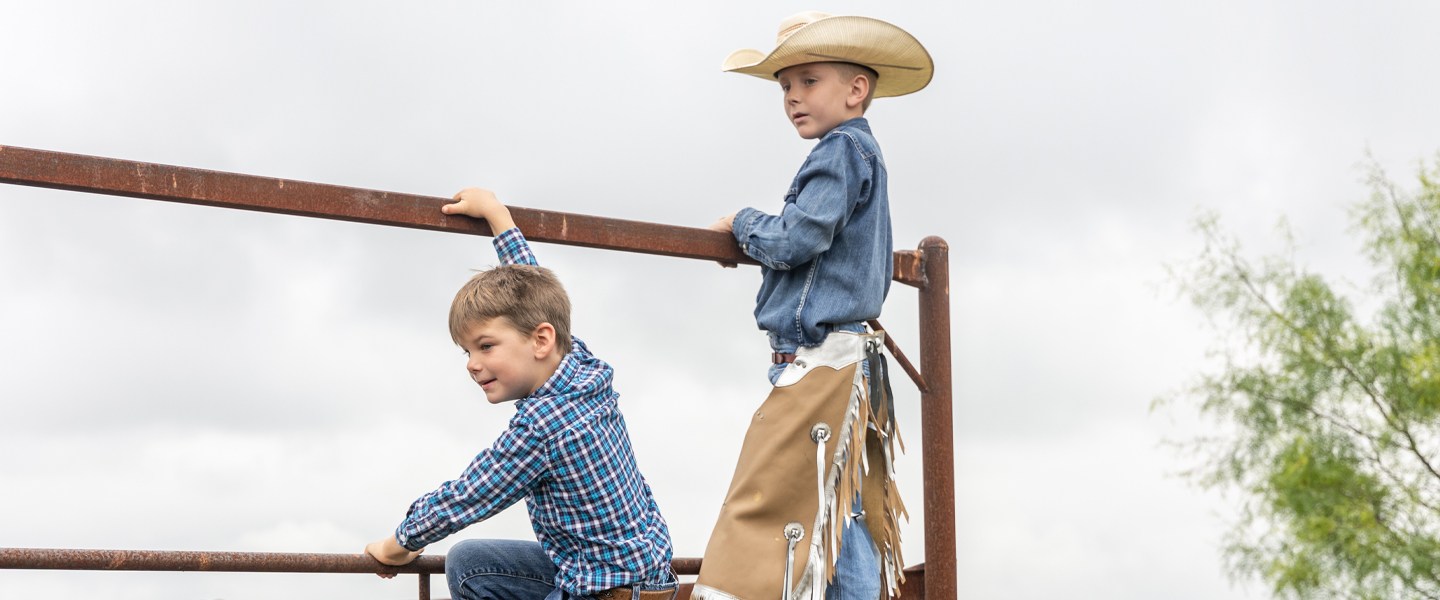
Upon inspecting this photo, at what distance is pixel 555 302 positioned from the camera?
7.20 ft

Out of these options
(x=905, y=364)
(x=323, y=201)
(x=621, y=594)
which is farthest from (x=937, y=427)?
(x=323, y=201)

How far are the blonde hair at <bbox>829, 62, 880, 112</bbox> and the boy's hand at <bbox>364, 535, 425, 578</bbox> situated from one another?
53.8 inches

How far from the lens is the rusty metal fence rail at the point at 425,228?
209 centimetres

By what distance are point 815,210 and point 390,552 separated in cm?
106

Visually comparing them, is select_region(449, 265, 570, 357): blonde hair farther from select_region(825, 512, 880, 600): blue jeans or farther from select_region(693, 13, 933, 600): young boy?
select_region(825, 512, 880, 600): blue jeans

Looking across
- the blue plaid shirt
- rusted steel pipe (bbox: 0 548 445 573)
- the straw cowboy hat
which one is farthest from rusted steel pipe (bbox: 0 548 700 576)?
the straw cowboy hat

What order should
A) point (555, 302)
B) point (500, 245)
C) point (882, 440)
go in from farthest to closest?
point (882, 440) → point (500, 245) → point (555, 302)

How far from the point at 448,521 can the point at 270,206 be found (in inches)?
28.1

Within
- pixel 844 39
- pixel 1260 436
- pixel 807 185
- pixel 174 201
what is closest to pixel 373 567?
pixel 174 201

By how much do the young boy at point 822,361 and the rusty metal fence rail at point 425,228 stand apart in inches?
8.4

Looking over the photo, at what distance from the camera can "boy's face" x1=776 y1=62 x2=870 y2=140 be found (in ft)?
8.68

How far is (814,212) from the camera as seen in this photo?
2445 millimetres

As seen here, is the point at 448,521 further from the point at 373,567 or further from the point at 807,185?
the point at 807,185

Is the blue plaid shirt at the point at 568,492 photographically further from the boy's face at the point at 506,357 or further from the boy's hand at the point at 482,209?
the boy's hand at the point at 482,209
